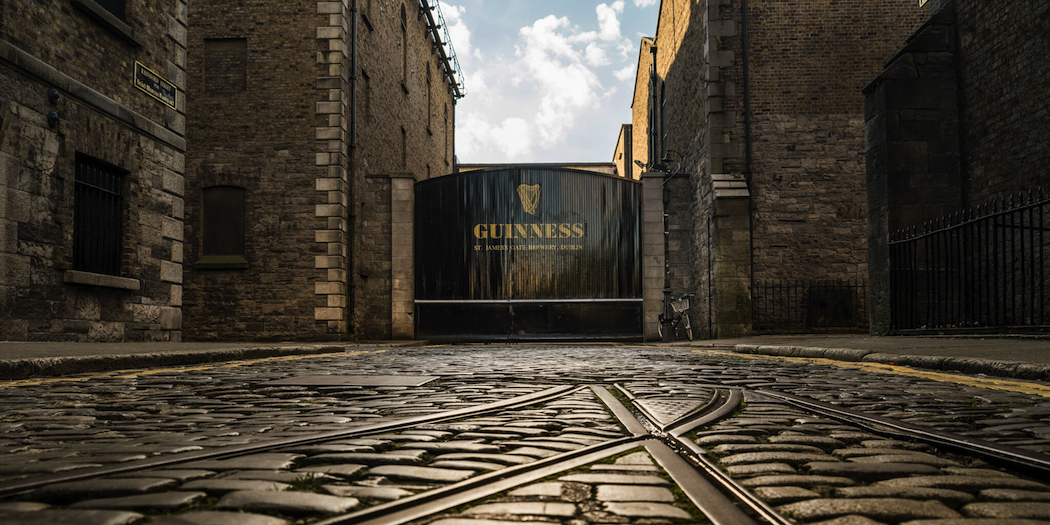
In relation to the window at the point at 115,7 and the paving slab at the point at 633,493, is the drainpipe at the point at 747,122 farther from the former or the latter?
the paving slab at the point at 633,493

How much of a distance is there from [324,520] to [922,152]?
13006mm

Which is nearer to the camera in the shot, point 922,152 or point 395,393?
point 395,393

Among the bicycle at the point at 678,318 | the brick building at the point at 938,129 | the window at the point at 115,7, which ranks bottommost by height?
the bicycle at the point at 678,318

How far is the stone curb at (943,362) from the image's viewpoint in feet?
16.7

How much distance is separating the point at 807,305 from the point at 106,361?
14.3m

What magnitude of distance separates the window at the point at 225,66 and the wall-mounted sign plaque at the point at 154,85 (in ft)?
16.3

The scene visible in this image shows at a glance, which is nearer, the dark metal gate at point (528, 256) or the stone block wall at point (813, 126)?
the stone block wall at point (813, 126)

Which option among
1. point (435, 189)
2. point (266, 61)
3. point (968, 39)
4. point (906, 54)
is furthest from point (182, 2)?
point (968, 39)

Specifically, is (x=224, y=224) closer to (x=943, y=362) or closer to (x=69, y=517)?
(x=943, y=362)

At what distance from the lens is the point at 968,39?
39.4 feet

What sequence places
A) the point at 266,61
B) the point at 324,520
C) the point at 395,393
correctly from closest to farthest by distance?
1. the point at 324,520
2. the point at 395,393
3. the point at 266,61

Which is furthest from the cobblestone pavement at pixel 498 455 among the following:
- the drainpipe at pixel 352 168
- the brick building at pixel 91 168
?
the drainpipe at pixel 352 168

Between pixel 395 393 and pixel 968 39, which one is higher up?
pixel 968 39

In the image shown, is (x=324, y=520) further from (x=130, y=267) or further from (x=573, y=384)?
(x=130, y=267)
